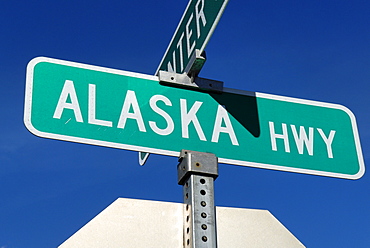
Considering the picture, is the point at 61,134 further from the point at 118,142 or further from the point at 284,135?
the point at 284,135

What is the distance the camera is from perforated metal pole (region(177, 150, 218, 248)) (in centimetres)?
167

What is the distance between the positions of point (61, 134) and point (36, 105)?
5.3 inches

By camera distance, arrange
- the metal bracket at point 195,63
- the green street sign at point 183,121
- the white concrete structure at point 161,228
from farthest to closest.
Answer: the metal bracket at point 195,63
the green street sign at point 183,121
the white concrete structure at point 161,228

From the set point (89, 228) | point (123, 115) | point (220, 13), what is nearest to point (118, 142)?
point (123, 115)

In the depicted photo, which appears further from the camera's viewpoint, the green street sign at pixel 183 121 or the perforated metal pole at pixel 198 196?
the green street sign at pixel 183 121

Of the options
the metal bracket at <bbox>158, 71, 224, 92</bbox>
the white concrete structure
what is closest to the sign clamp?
the metal bracket at <bbox>158, 71, 224, 92</bbox>

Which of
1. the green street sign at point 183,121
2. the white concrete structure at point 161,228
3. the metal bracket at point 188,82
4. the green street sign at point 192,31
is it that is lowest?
the white concrete structure at point 161,228

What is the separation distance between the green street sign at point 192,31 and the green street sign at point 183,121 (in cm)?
19

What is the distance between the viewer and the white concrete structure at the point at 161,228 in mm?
1549

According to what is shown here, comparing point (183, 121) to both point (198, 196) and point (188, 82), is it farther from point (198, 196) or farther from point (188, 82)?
point (198, 196)

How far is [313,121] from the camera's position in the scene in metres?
2.28

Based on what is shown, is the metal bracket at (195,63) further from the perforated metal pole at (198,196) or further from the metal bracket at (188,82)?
the perforated metal pole at (198,196)

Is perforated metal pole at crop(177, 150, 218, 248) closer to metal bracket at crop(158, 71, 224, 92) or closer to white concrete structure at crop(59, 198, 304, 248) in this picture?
white concrete structure at crop(59, 198, 304, 248)

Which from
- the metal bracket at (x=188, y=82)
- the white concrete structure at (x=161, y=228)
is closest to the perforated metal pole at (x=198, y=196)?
the white concrete structure at (x=161, y=228)
